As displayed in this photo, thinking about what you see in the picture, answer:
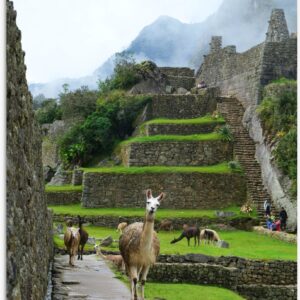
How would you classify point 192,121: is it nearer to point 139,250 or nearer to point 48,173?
point 48,173

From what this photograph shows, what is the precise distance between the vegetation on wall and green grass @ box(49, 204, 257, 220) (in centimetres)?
304

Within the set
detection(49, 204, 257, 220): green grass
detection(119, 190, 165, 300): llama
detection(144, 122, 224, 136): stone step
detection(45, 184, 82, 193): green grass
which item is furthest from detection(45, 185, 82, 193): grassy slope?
detection(119, 190, 165, 300): llama

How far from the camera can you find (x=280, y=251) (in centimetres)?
1861

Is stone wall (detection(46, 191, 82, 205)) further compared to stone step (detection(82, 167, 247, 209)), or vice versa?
stone wall (detection(46, 191, 82, 205))

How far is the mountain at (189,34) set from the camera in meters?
9.99

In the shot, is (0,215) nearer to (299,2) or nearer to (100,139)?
(299,2)

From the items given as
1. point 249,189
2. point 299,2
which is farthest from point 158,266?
point 249,189

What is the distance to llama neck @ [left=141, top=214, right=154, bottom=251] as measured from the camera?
10.6 meters

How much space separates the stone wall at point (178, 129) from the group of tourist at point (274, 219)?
6.86 m

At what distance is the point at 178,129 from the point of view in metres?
32.9

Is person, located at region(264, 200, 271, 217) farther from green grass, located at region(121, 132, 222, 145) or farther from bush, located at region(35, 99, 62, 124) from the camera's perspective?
bush, located at region(35, 99, 62, 124)

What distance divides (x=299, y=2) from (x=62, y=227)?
705 inches

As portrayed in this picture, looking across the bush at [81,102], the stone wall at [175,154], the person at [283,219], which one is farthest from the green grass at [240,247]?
the bush at [81,102]

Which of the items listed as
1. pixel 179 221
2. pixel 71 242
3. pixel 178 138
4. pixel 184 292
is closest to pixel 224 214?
pixel 179 221
